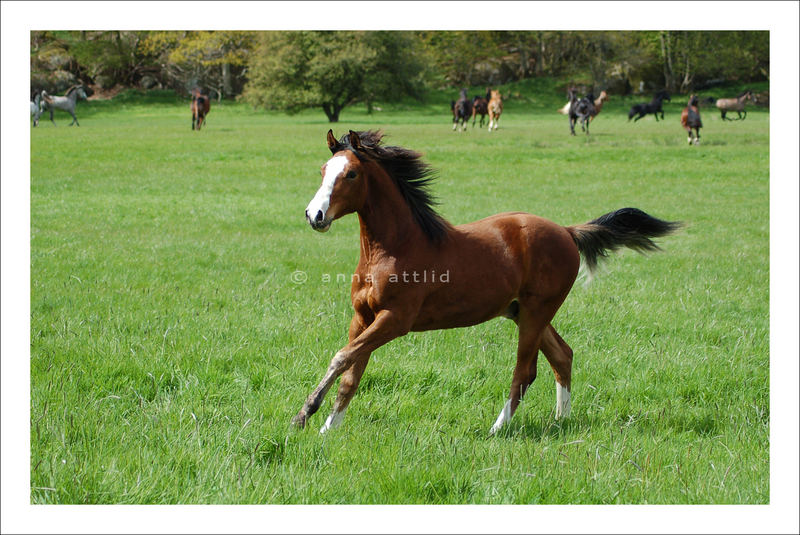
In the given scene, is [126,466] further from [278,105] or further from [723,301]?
[278,105]

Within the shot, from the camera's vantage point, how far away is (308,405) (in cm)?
482

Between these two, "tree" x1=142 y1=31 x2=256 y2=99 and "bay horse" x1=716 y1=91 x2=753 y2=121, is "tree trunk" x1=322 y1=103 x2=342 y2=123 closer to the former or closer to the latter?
"tree" x1=142 y1=31 x2=256 y2=99

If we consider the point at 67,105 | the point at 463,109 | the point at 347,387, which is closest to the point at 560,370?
the point at 347,387

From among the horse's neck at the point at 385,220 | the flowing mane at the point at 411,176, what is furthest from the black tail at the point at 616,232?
the horse's neck at the point at 385,220

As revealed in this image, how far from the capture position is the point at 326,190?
4.43m

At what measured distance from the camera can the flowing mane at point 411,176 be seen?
4.82 meters

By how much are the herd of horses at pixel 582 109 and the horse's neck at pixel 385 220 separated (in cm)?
2470

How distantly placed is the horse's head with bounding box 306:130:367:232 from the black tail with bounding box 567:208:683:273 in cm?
195

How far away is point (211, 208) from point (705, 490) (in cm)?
1411

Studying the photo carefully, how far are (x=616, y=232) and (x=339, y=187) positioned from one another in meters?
2.49

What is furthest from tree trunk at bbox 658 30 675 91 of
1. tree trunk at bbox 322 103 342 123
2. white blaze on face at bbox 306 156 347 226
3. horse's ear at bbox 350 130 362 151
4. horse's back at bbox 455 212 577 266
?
white blaze on face at bbox 306 156 347 226

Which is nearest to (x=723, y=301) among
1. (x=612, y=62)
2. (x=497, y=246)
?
(x=497, y=246)

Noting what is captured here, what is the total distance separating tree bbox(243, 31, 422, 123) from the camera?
121 ft

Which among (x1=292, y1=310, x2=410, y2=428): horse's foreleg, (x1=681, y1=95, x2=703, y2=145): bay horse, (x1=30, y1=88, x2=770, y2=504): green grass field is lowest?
(x1=30, y1=88, x2=770, y2=504): green grass field
